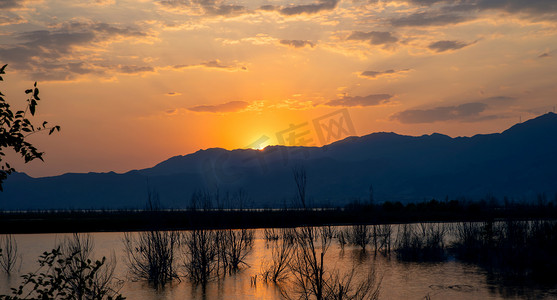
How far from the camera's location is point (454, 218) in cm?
7812

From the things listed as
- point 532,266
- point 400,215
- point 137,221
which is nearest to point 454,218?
point 400,215

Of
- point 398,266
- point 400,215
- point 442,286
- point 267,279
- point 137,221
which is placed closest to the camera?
point 442,286

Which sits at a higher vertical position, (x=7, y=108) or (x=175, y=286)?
(x=7, y=108)

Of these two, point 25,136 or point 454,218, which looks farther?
point 454,218

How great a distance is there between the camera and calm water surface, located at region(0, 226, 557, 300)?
23203mm

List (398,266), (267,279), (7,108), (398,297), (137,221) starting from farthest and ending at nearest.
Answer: (137,221) → (398,266) → (267,279) → (398,297) → (7,108)

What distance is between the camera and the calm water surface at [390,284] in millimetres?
23203

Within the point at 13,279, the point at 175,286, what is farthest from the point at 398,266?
the point at 13,279

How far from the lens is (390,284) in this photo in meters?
25.7

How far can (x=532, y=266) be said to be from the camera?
28391mm

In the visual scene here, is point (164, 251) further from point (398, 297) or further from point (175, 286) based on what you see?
point (398, 297)

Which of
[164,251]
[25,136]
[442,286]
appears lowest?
[442,286]

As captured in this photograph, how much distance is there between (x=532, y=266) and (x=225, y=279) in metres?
16.7

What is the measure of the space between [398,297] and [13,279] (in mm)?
20575
